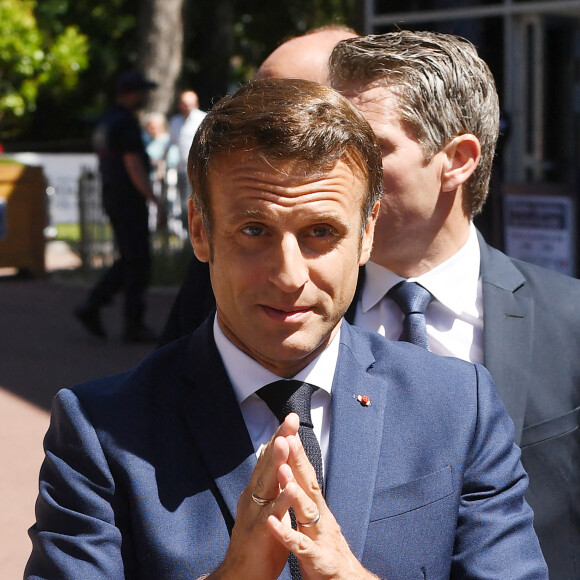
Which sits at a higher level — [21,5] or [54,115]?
[21,5]

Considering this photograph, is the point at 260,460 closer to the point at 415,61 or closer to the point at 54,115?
the point at 415,61

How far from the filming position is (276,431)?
5.97 feet

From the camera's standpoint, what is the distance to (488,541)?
6.84 ft

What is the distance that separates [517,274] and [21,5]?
86.4 feet

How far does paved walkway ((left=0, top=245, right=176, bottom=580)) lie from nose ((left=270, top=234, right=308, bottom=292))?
140 inches

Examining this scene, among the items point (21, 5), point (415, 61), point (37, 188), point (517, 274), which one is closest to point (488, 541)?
point (517, 274)

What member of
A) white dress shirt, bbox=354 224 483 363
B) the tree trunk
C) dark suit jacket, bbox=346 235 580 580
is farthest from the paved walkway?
the tree trunk

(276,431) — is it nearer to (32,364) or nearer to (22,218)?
(32,364)

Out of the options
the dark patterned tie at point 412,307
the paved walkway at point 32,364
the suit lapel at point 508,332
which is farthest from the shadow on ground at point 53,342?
the suit lapel at point 508,332

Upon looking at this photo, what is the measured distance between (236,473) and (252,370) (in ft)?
0.65

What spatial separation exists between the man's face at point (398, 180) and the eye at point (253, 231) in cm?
72

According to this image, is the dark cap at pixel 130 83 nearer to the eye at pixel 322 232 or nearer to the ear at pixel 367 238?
the ear at pixel 367 238

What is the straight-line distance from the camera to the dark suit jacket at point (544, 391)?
254cm

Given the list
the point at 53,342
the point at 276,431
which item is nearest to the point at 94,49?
the point at 53,342
